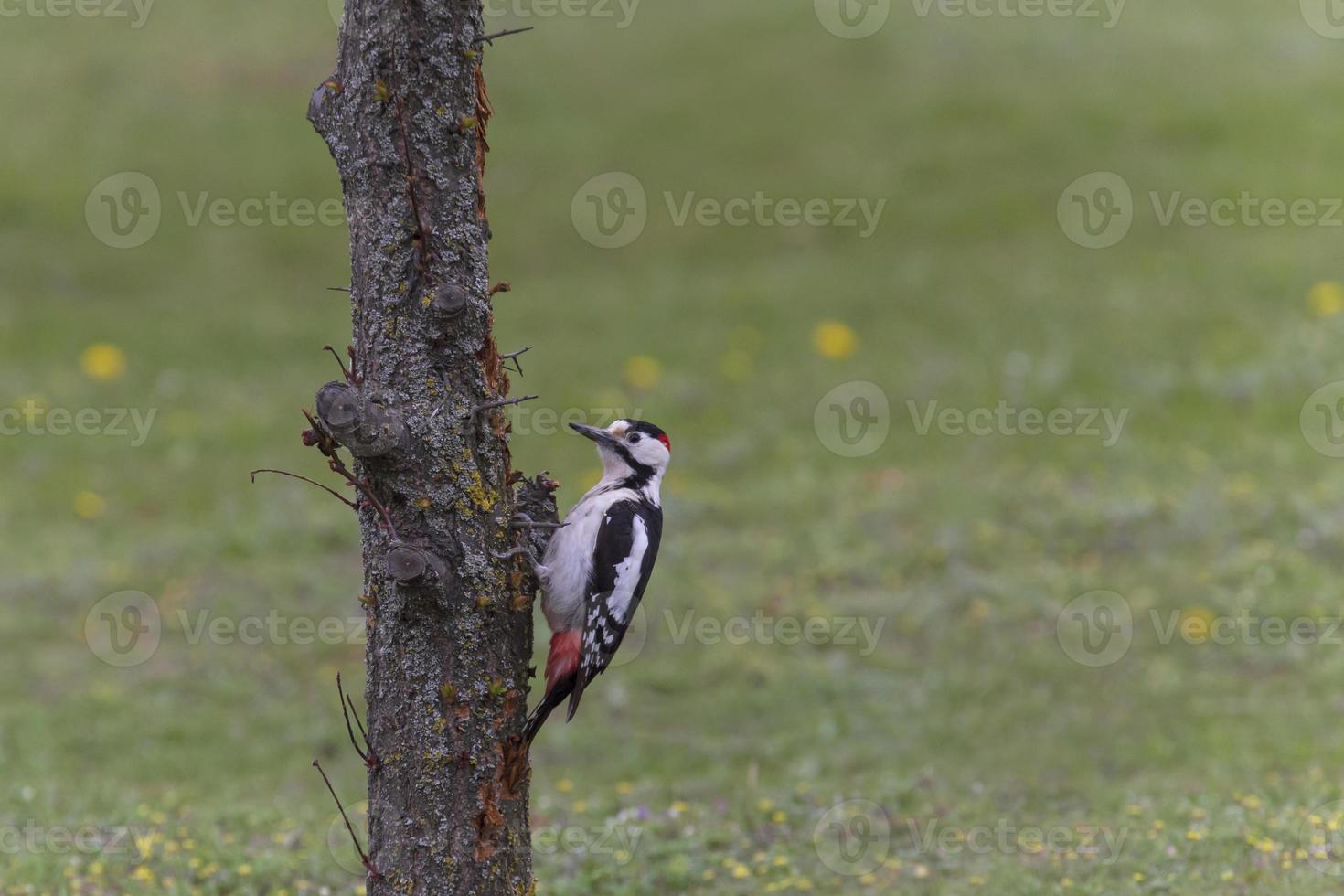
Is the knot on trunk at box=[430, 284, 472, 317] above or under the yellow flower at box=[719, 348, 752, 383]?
under

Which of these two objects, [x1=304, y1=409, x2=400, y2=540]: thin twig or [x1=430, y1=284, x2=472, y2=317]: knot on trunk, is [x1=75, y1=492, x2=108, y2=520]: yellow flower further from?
[x1=430, y1=284, x2=472, y2=317]: knot on trunk

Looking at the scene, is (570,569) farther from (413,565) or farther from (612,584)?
(413,565)

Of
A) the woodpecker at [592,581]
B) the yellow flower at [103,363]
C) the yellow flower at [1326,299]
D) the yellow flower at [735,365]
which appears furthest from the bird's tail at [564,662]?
the yellow flower at [1326,299]

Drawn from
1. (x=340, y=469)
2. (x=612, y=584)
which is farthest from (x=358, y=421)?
(x=612, y=584)

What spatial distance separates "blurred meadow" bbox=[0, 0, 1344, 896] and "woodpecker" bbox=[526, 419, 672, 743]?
1232mm

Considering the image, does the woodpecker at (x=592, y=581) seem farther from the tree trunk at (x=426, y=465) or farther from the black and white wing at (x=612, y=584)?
the tree trunk at (x=426, y=465)

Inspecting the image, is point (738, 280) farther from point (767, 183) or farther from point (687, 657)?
point (687, 657)

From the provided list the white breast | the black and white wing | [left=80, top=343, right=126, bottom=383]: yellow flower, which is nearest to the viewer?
the white breast

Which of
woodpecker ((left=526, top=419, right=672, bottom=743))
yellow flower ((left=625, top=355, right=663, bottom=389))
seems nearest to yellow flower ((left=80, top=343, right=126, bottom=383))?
yellow flower ((left=625, top=355, right=663, bottom=389))

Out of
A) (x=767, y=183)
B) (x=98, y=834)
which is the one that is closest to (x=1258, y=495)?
(x=767, y=183)

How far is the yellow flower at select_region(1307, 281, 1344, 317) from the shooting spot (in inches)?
510

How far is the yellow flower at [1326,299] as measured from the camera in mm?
12945

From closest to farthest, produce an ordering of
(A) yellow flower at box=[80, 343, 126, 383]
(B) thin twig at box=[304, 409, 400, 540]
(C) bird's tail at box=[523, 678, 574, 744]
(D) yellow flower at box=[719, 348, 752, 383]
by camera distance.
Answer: (B) thin twig at box=[304, 409, 400, 540] → (C) bird's tail at box=[523, 678, 574, 744] → (D) yellow flower at box=[719, 348, 752, 383] → (A) yellow flower at box=[80, 343, 126, 383]

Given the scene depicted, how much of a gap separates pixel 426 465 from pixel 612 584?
1297 millimetres
